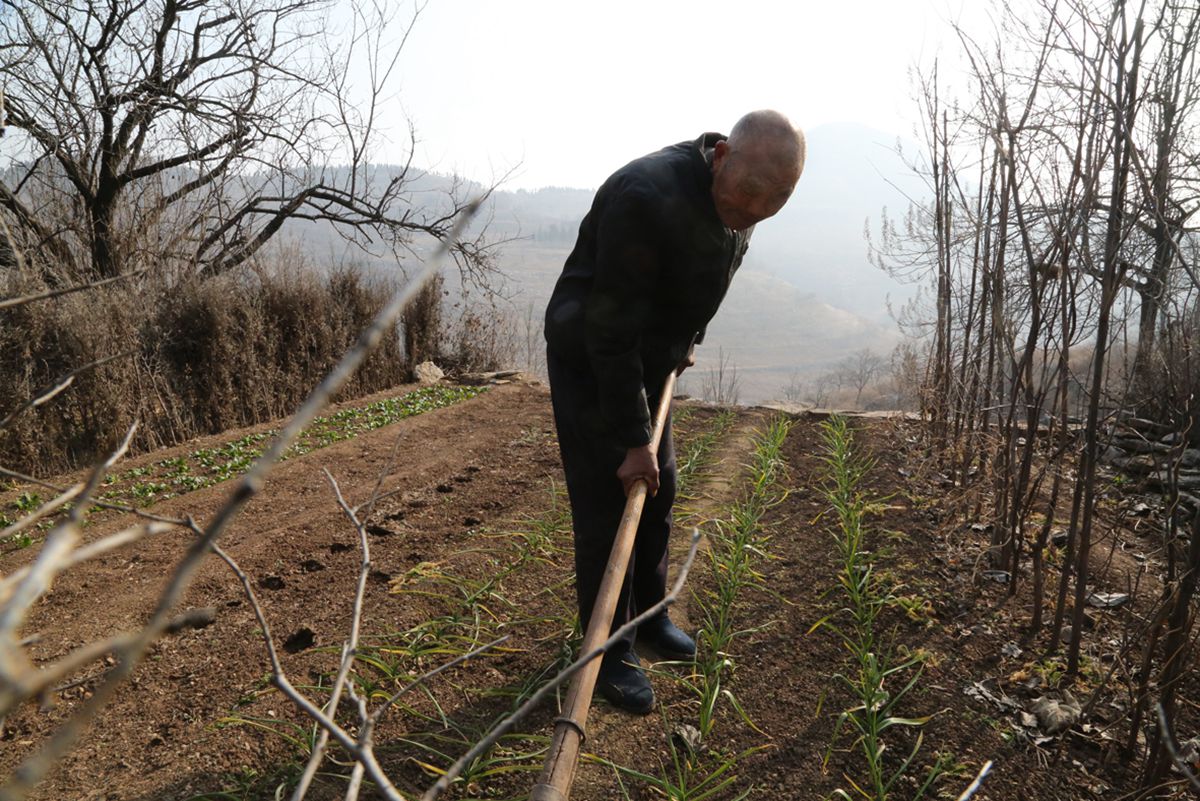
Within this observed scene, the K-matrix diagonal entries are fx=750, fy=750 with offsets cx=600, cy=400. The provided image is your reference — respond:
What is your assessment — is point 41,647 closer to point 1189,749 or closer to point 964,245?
point 1189,749

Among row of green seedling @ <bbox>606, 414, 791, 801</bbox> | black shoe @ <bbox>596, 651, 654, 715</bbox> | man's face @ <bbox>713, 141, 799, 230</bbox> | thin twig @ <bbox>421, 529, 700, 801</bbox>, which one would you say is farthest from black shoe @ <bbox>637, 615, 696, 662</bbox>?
thin twig @ <bbox>421, 529, 700, 801</bbox>

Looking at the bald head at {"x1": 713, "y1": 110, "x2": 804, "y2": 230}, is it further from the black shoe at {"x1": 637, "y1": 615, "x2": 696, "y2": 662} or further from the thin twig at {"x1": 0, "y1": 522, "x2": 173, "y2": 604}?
the thin twig at {"x1": 0, "y1": 522, "x2": 173, "y2": 604}

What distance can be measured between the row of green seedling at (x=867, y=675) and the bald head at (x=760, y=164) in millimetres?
1768

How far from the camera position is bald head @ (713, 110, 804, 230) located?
2.23m

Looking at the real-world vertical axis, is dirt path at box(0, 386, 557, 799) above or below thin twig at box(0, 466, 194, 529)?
below

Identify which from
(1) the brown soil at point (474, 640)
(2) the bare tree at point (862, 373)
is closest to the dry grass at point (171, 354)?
(1) the brown soil at point (474, 640)

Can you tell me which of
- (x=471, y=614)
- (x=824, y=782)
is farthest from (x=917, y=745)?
(x=471, y=614)

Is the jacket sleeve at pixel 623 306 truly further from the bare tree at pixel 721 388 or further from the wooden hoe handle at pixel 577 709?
the bare tree at pixel 721 388

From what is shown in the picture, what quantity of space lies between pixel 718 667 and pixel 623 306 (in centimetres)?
147

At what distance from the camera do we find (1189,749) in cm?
267

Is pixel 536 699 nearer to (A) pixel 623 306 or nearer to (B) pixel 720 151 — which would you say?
(A) pixel 623 306

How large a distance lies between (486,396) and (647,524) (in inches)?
257

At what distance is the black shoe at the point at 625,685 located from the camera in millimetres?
2749

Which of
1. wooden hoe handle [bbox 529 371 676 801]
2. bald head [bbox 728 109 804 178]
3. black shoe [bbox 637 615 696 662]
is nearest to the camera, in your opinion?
wooden hoe handle [bbox 529 371 676 801]
